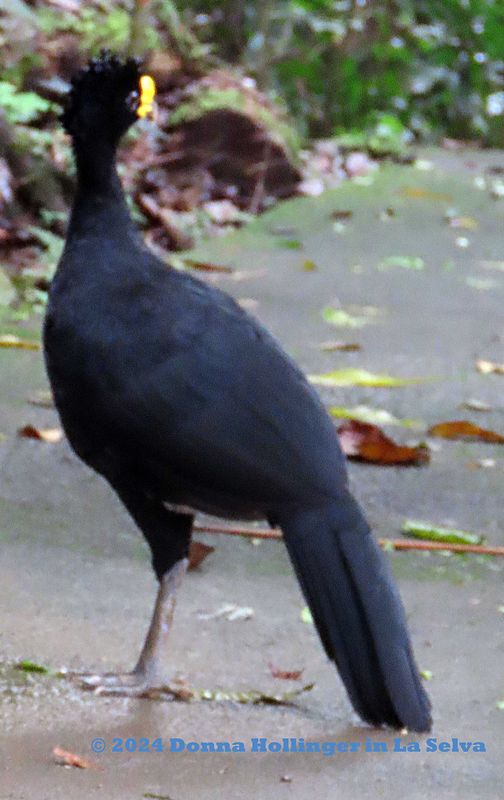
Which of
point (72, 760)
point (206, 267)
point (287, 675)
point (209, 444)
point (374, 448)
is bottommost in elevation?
point (206, 267)

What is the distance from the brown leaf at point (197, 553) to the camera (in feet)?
12.5

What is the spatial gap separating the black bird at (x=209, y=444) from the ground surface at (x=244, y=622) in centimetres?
15

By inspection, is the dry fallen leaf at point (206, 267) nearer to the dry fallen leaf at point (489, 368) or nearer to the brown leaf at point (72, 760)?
the dry fallen leaf at point (489, 368)

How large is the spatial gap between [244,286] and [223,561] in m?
3.45

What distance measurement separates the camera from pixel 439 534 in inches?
161

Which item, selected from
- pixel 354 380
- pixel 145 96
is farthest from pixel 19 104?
pixel 145 96

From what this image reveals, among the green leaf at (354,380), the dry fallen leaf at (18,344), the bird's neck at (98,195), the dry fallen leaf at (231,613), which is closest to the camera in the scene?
the bird's neck at (98,195)

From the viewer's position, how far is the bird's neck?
10.8ft

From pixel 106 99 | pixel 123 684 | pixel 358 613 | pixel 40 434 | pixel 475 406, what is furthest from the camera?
pixel 475 406

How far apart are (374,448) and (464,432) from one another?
0.47 m

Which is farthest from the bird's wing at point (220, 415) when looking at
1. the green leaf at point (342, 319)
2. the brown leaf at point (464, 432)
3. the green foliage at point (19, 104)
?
the green foliage at point (19, 104)

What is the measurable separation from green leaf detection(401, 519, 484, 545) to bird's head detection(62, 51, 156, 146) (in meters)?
1.41

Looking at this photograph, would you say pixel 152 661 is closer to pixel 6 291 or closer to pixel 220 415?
pixel 220 415

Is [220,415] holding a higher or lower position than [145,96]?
lower
